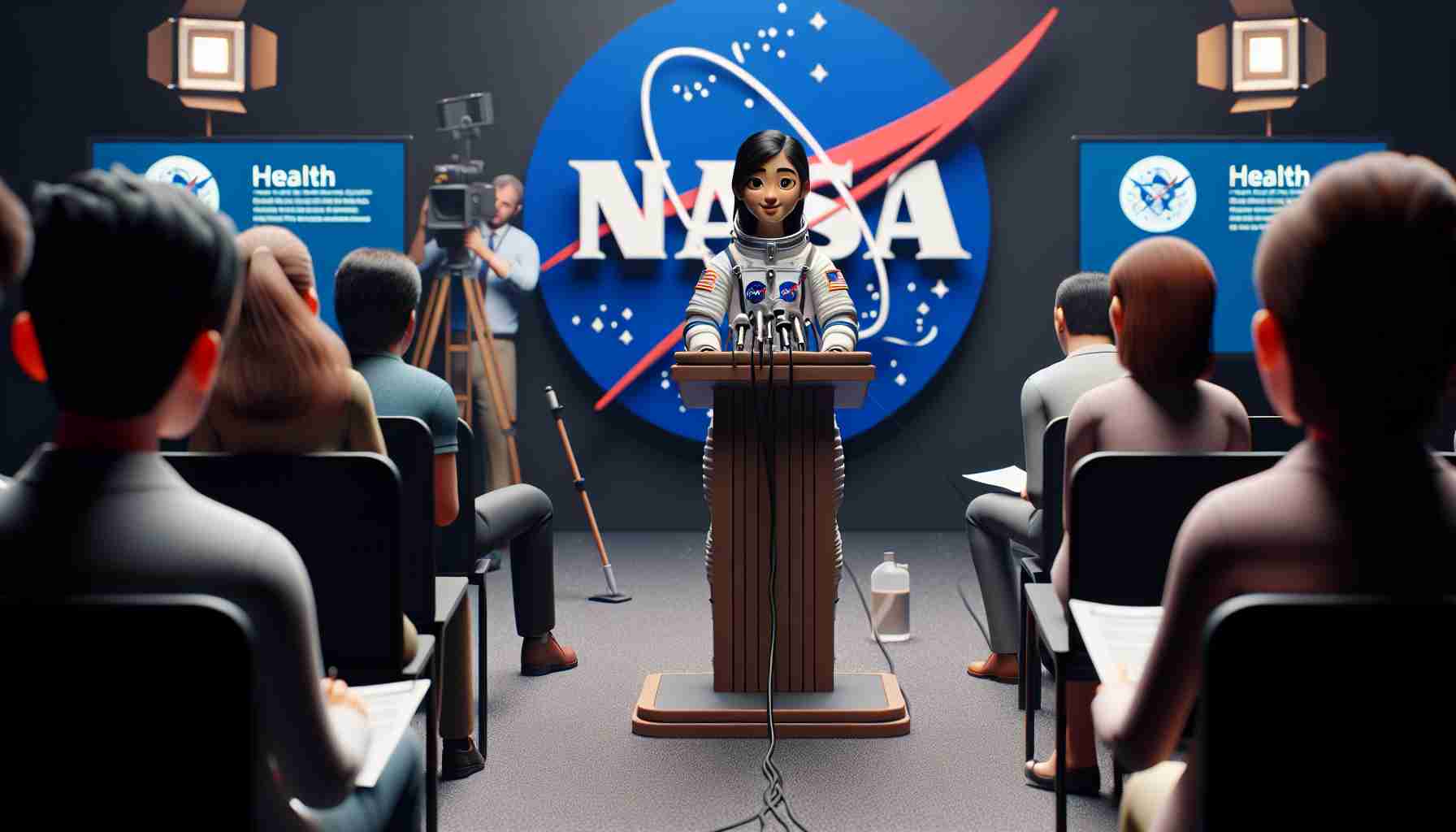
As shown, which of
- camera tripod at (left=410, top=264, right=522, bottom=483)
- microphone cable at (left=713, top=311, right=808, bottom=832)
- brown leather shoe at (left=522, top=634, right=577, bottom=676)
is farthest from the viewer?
camera tripod at (left=410, top=264, right=522, bottom=483)

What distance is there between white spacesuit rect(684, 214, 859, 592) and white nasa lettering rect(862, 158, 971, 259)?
8.40 ft

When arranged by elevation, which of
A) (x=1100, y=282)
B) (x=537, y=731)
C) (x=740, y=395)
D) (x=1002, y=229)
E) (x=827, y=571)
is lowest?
(x=537, y=731)

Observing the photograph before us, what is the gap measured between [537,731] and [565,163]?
140 inches

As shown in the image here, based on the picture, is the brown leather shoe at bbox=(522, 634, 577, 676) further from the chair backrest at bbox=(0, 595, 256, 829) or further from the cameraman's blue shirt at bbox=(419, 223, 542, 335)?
the chair backrest at bbox=(0, 595, 256, 829)

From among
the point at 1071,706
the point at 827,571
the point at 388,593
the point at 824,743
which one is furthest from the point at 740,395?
the point at 388,593

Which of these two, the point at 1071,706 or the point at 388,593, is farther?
the point at 1071,706

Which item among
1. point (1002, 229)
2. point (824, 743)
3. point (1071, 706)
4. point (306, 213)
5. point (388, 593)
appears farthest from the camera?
point (1002, 229)

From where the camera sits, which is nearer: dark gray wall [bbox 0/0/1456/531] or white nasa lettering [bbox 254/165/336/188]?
white nasa lettering [bbox 254/165/336/188]

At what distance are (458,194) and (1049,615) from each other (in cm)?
366

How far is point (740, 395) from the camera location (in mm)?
3174

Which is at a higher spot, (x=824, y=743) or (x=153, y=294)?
(x=153, y=294)

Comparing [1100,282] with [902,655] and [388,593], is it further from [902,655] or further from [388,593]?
[388,593]

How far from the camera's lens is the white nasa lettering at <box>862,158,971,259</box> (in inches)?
236

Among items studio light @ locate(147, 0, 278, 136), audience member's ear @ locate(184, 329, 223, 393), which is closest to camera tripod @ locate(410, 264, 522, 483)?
studio light @ locate(147, 0, 278, 136)
